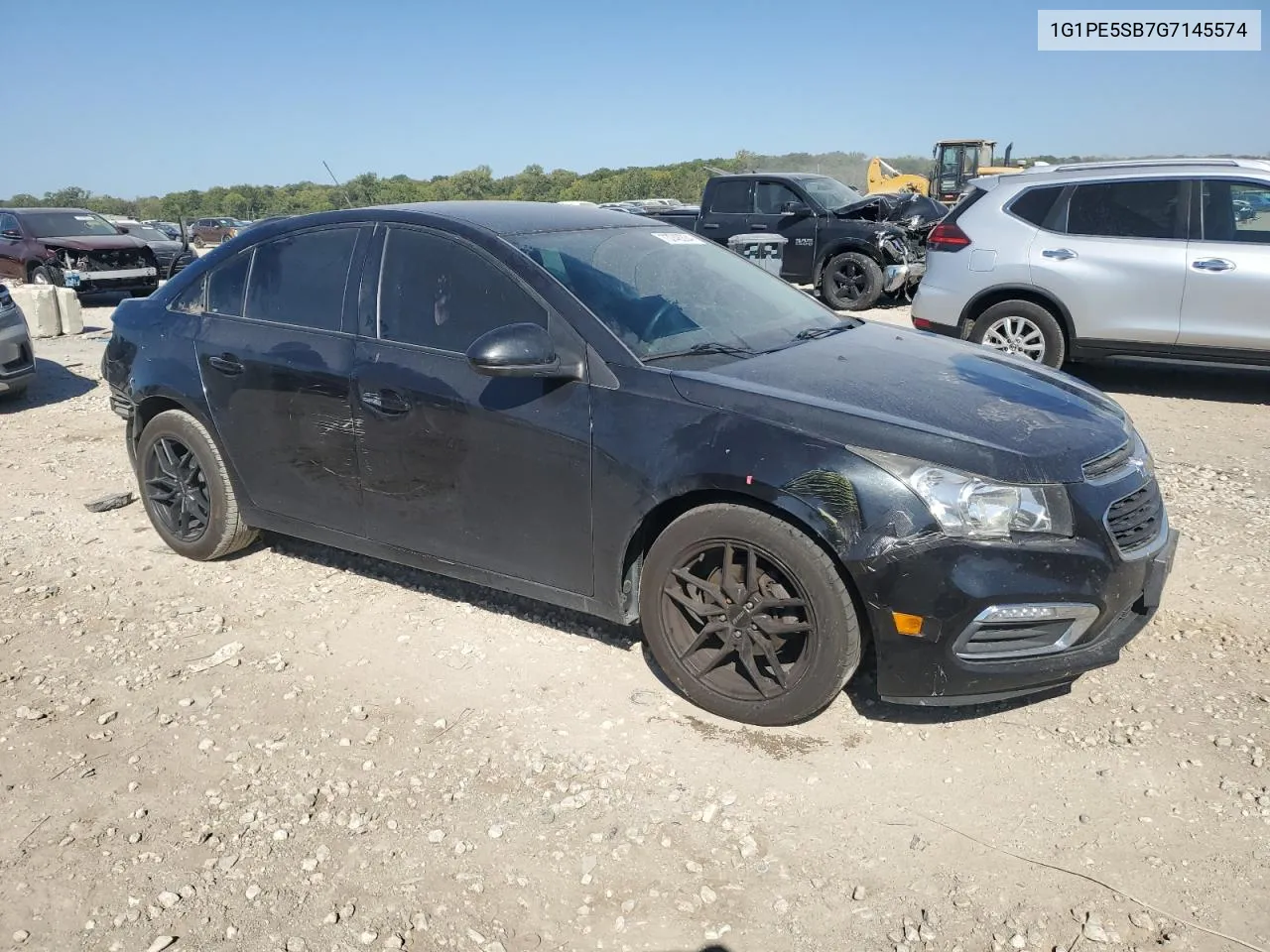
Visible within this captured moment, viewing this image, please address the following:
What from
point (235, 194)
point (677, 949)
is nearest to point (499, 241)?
point (677, 949)

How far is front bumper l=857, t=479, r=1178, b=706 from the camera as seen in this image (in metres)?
2.93

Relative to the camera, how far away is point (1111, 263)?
765cm

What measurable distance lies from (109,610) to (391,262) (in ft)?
6.78

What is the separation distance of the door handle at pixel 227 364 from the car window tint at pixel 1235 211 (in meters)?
6.89

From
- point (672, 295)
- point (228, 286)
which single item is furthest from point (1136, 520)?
point (228, 286)

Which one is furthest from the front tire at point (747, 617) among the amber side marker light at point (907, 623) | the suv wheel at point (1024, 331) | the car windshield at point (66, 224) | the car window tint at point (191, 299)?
the car windshield at point (66, 224)

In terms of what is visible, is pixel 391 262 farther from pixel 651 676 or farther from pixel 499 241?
pixel 651 676

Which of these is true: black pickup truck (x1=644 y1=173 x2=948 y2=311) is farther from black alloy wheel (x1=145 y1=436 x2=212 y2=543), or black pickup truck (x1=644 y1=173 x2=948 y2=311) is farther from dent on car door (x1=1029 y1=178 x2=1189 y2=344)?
black alloy wheel (x1=145 y1=436 x2=212 y2=543)

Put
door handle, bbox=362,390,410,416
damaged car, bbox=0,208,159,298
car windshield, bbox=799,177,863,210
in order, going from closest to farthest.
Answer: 1. door handle, bbox=362,390,410,416
2. car windshield, bbox=799,177,863,210
3. damaged car, bbox=0,208,159,298

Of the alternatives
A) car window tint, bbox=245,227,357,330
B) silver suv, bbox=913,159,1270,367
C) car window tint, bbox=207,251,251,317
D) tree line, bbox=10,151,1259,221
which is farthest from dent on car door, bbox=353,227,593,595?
tree line, bbox=10,151,1259,221

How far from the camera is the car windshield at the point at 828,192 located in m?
14.1

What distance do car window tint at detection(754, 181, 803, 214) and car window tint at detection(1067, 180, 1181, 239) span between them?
258 inches

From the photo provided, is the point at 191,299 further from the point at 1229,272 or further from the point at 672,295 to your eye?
the point at 1229,272

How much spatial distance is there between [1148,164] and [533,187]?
183 feet
